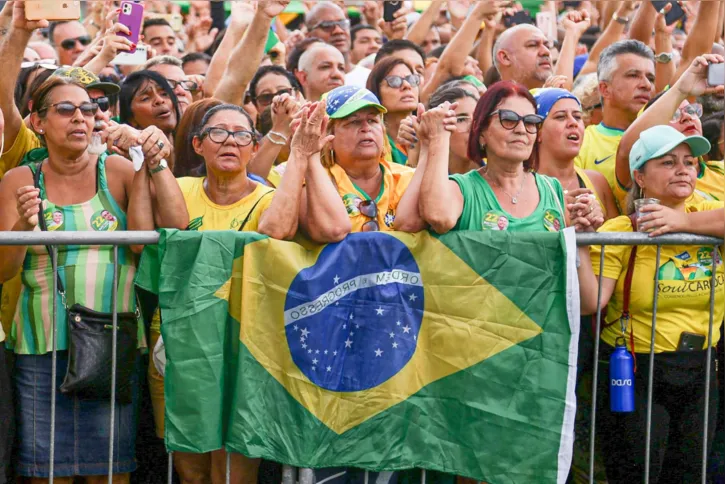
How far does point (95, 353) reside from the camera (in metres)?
4.44

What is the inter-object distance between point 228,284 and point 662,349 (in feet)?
6.43

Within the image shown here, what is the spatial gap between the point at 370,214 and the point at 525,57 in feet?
9.78

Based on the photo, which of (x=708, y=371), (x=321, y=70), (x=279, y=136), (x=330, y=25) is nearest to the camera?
(x=708, y=371)

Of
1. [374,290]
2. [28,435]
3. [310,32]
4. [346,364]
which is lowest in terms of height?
[28,435]

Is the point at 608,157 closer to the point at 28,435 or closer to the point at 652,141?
the point at 652,141

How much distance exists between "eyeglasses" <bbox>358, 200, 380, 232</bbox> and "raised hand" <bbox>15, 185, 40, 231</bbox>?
4.58 ft

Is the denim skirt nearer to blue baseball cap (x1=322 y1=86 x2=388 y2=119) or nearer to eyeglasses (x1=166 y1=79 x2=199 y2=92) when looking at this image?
blue baseball cap (x1=322 y1=86 x2=388 y2=119)

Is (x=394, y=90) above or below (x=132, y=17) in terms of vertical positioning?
below

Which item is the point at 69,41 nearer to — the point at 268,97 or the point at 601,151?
the point at 268,97

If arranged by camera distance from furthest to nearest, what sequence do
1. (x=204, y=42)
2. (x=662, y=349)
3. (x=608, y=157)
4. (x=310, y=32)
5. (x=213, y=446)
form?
(x=204, y=42) → (x=310, y=32) → (x=608, y=157) → (x=662, y=349) → (x=213, y=446)

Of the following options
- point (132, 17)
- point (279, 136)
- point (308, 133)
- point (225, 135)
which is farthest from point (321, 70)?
point (308, 133)

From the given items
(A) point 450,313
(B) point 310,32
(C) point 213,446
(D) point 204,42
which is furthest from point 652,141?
(D) point 204,42

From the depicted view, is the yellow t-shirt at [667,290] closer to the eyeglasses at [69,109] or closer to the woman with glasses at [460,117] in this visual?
the woman with glasses at [460,117]

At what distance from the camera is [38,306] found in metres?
4.54
